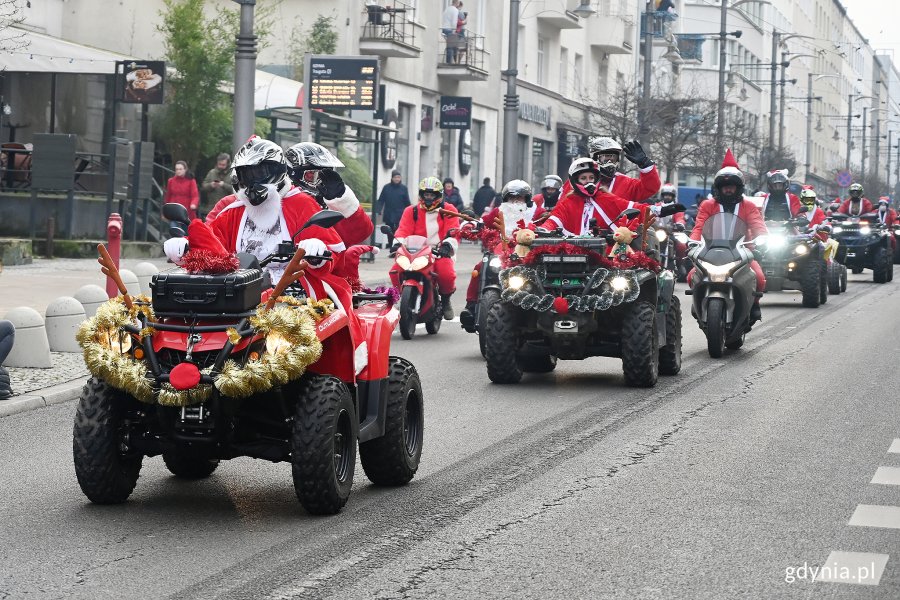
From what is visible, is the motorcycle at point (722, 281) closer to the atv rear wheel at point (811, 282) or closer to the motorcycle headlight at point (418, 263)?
the motorcycle headlight at point (418, 263)

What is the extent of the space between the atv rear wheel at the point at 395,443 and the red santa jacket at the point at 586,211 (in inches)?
206

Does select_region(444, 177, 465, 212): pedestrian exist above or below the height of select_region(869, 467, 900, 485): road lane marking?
above

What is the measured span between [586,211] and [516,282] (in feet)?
3.83

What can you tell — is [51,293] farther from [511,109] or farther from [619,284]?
[511,109]

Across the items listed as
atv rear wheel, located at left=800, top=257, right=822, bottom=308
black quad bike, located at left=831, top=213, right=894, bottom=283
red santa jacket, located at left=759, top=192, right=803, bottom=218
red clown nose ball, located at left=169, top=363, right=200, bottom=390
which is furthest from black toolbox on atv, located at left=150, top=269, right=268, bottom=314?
black quad bike, located at left=831, top=213, right=894, bottom=283

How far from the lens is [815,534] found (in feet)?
22.9

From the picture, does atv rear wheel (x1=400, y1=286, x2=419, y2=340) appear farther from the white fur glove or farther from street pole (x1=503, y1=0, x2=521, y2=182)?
street pole (x1=503, y1=0, x2=521, y2=182)

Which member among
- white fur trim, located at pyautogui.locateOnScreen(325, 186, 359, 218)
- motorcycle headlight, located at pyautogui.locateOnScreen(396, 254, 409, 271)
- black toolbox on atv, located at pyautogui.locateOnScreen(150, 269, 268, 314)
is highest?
white fur trim, located at pyautogui.locateOnScreen(325, 186, 359, 218)

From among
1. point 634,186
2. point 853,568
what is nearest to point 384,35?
point 634,186

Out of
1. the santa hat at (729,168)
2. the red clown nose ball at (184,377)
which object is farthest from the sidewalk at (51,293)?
the santa hat at (729,168)

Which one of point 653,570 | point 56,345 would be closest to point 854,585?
point 653,570

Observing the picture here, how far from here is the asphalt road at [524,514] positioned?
19.9ft

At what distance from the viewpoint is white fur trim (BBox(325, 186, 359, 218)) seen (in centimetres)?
841

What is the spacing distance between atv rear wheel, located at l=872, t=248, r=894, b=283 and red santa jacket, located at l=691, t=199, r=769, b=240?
16928 mm
